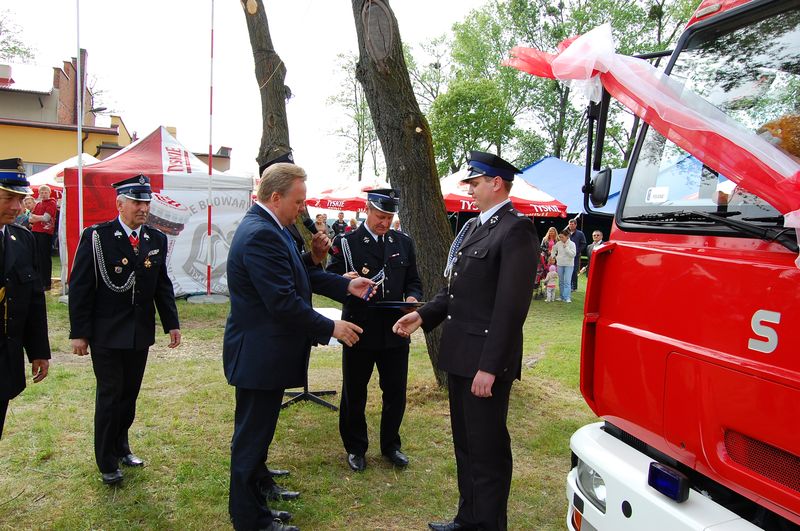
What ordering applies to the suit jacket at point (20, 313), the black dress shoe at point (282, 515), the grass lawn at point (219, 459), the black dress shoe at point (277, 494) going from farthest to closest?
the black dress shoe at point (277, 494) → the grass lawn at point (219, 459) → the black dress shoe at point (282, 515) → the suit jacket at point (20, 313)

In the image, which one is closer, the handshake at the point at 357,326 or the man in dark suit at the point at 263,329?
the man in dark suit at the point at 263,329

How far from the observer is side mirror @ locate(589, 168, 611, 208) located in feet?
9.01

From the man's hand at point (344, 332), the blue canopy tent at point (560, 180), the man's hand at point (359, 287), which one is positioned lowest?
the man's hand at point (344, 332)

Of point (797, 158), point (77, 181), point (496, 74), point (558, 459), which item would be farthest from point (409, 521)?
point (496, 74)

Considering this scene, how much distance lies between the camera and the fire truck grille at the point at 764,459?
64.1 inches

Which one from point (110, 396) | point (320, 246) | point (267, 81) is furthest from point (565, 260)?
point (110, 396)

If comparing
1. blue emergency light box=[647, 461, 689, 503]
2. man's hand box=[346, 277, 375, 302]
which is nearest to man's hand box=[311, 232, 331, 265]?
man's hand box=[346, 277, 375, 302]

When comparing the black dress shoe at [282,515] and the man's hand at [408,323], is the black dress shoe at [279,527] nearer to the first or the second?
the black dress shoe at [282,515]

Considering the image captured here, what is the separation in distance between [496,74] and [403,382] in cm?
4221

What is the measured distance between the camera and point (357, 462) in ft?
13.6

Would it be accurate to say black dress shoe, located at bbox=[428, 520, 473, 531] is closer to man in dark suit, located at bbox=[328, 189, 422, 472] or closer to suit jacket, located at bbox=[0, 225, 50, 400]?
man in dark suit, located at bbox=[328, 189, 422, 472]

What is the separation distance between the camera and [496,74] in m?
42.8

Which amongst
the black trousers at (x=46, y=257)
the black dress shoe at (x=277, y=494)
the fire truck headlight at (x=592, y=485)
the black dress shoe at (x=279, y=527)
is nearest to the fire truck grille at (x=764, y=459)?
the fire truck headlight at (x=592, y=485)

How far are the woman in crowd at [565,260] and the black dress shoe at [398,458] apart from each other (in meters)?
10.2
